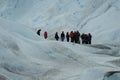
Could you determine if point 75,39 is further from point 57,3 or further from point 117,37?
point 57,3

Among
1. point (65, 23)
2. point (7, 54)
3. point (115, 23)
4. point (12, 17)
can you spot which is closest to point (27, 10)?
point (12, 17)

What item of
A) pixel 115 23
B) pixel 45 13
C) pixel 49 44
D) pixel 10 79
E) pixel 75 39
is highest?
pixel 45 13

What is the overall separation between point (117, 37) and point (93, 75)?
17802mm

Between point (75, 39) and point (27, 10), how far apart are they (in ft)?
61.3

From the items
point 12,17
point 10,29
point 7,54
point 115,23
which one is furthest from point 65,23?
point 7,54

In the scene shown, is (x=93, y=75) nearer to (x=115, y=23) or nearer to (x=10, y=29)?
(x=10, y=29)

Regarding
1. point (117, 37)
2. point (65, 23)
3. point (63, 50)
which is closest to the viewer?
point (63, 50)

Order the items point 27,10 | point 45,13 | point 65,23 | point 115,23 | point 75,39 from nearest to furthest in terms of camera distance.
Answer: point 75,39
point 115,23
point 65,23
point 45,13
point 27,10

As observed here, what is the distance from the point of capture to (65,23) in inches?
1489

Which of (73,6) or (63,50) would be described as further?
(73,6)

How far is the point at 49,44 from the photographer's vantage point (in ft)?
61.6

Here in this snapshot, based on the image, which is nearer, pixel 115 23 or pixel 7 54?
pixel 7 54

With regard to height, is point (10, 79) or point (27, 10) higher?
point (27, 10)

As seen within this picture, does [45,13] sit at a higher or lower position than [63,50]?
higher
